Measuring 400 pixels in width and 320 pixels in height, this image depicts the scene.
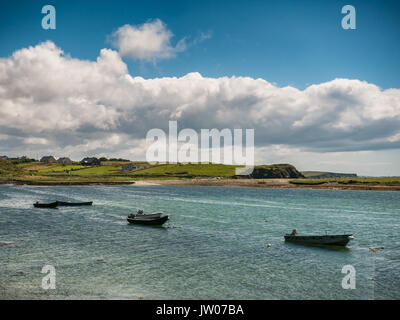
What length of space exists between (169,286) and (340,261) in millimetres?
18717

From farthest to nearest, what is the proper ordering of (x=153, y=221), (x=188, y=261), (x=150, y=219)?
(x=150, y=219) → (x=153, y=221) → (x=188, y=261)

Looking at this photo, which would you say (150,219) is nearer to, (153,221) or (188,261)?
(153,221)

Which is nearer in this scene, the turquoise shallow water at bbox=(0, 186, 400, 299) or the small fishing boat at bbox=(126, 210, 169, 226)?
the turquoise shallow water at bbox=(0, 186, 400, 299)

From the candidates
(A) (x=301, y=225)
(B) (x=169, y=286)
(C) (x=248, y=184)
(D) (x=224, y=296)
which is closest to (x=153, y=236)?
(B) (x=169, y=286)

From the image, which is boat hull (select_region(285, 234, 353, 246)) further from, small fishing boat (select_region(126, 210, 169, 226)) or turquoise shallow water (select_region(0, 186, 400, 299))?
small fishing boat (select_region(126, 210, 169, 226))

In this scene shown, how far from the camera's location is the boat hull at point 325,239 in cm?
3606

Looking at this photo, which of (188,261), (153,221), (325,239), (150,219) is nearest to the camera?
(188,261)

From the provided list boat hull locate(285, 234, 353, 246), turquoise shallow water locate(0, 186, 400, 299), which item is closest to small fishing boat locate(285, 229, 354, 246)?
boat hull locate(285, 234, 353, 246)

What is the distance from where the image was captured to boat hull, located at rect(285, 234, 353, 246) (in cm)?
3606

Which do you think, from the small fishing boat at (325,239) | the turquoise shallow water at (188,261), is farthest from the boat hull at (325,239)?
the turquoise shallow water at (188,261)

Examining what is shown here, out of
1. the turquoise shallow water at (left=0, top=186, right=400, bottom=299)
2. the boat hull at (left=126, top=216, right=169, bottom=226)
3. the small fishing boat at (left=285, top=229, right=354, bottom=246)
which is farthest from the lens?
the boat hull at (left=126, top=216, right=169, bottom=226)

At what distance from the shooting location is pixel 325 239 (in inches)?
1446

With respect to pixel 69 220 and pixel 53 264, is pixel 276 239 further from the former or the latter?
pixel 69 220

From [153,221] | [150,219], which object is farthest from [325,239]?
[150,219]
